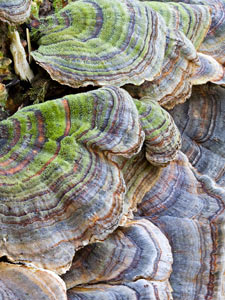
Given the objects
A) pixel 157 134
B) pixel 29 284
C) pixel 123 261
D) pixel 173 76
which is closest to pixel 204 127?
pixel 173 76

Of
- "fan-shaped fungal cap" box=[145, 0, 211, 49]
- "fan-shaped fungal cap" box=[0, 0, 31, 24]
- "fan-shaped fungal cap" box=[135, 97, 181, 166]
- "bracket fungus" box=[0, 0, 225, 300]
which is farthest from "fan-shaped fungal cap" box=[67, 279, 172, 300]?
"fan-shaped fungal cap" box=[145, 0, 211, 49]

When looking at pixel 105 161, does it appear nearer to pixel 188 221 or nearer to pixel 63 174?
pixel 63 174

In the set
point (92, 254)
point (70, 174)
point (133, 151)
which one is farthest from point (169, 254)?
point (70, 174)

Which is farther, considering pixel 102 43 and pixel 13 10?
pixel 102 43

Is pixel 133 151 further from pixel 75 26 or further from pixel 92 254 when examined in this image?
pixel 75 26

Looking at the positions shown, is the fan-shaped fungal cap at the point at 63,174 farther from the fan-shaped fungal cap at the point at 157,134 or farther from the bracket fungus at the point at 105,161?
the fan-shaped fungal cap at the point at 157,134

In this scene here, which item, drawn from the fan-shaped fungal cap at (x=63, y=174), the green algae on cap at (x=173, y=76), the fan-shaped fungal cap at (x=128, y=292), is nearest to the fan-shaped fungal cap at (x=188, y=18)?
the green algae on cap at (x=173, y=76)

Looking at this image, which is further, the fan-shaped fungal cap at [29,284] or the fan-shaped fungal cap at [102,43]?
the fan-shaped fungal cap at [102,43]
